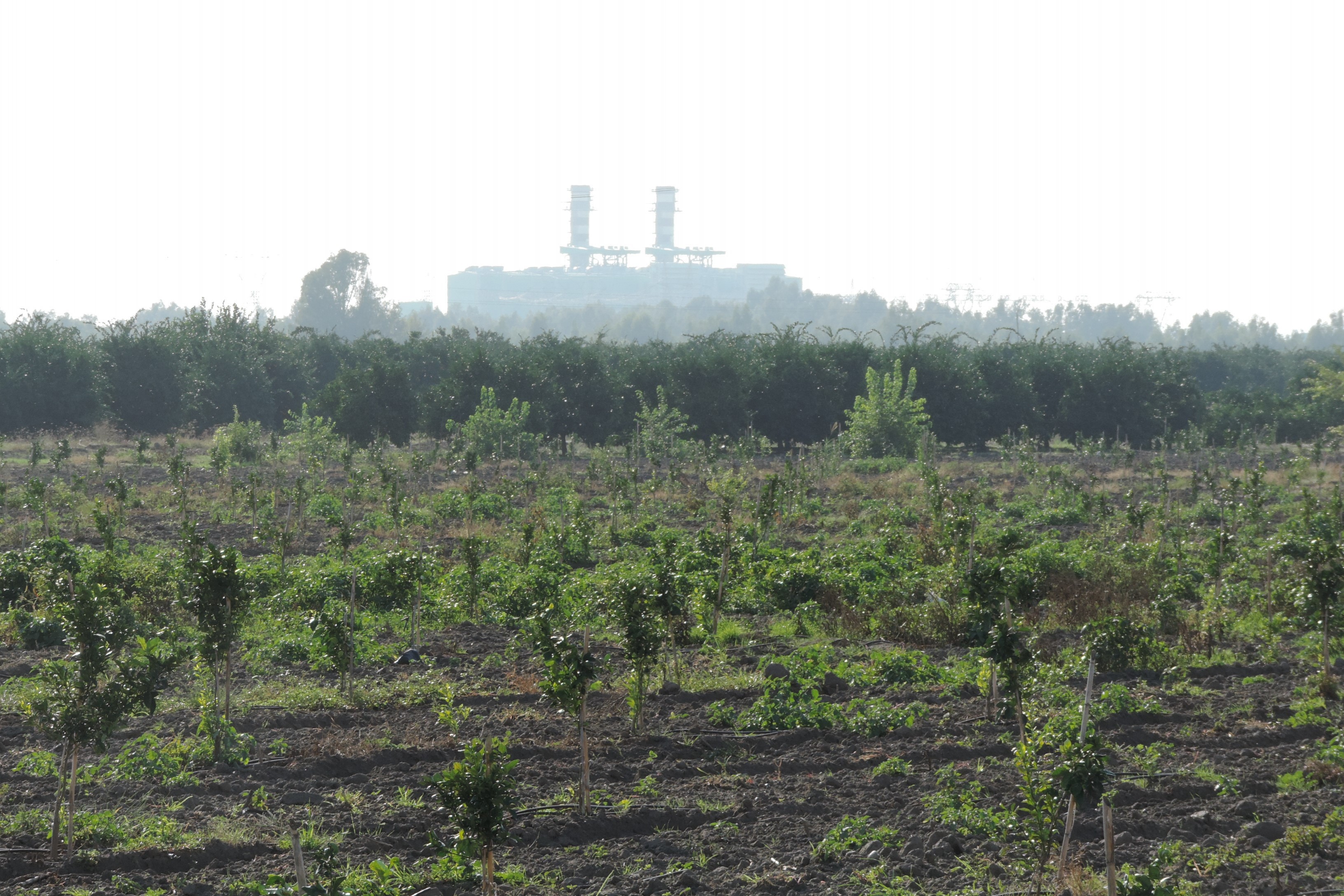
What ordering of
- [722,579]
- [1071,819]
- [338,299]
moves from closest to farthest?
[1071,819] → [722,579] → [338,299]

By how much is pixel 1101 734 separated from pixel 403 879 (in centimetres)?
551

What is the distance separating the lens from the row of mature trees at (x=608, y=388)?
35.8 meters

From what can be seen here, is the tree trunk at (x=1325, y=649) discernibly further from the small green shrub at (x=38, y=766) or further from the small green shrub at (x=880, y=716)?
the small green shrub at (x=38, y=766)

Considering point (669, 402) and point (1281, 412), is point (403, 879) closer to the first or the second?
point (669, 402)

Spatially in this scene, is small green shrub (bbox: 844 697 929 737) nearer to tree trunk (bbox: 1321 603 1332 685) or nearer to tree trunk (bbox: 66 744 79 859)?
tree trunk (bbox: 1321 603 1332 685)

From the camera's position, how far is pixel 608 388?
123ft

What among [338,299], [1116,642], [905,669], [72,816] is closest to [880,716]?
[905,669]

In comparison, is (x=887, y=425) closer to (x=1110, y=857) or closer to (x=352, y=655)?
(x=352, y=655)

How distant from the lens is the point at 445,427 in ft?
116

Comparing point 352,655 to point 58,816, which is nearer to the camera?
point 58,816

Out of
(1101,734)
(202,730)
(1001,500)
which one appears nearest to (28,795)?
(202,730)

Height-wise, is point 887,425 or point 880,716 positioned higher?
point 887,425

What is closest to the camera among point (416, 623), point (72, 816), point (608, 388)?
point (72, 816)

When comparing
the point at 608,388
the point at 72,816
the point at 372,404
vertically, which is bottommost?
the point at 72,816
